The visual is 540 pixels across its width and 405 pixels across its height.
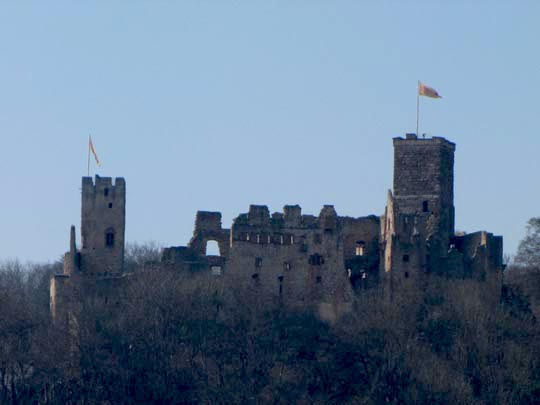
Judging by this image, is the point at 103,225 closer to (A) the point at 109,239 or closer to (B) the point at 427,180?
(A) the point at 109,239

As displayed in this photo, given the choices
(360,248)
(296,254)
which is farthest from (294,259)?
(360,248)

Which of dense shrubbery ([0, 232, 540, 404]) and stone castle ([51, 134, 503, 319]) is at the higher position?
stone castle ([51, 134, 503, 319])

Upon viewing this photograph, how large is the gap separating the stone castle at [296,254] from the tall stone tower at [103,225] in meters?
0.03

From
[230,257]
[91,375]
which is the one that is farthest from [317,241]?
[91,375]

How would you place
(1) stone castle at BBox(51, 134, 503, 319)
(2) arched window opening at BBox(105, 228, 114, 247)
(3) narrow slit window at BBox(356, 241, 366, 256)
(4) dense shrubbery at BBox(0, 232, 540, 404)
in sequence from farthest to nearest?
(3) narrow slit window at BBox(356, 241, 366, 256), (2) arched window opening at BBox(105, 228, 114, 247), (1) stone castle at BBox(51, 134, 503, 319), (4) dense shrubbery at BBox(0, 232, 540, 404)

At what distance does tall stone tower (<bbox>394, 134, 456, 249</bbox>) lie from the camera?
82.9m

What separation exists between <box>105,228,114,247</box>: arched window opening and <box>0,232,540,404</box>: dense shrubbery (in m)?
1.56

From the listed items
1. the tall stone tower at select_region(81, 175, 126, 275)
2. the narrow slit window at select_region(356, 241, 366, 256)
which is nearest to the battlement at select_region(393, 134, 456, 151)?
the narrow slit window at select_region(356, 241, 366, 256)

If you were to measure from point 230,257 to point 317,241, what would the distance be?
116 inches

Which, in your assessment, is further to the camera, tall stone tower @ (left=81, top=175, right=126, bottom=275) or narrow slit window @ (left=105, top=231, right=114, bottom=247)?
narrow slit window @ (left=105, top=231, right=114, bottom=247)

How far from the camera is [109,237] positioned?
80.4 meters

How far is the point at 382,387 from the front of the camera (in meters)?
75.3

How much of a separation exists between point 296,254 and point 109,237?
6200mm

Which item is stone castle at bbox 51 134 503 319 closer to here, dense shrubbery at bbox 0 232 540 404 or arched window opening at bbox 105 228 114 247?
arched window opening at bbox 105 228 114 247
